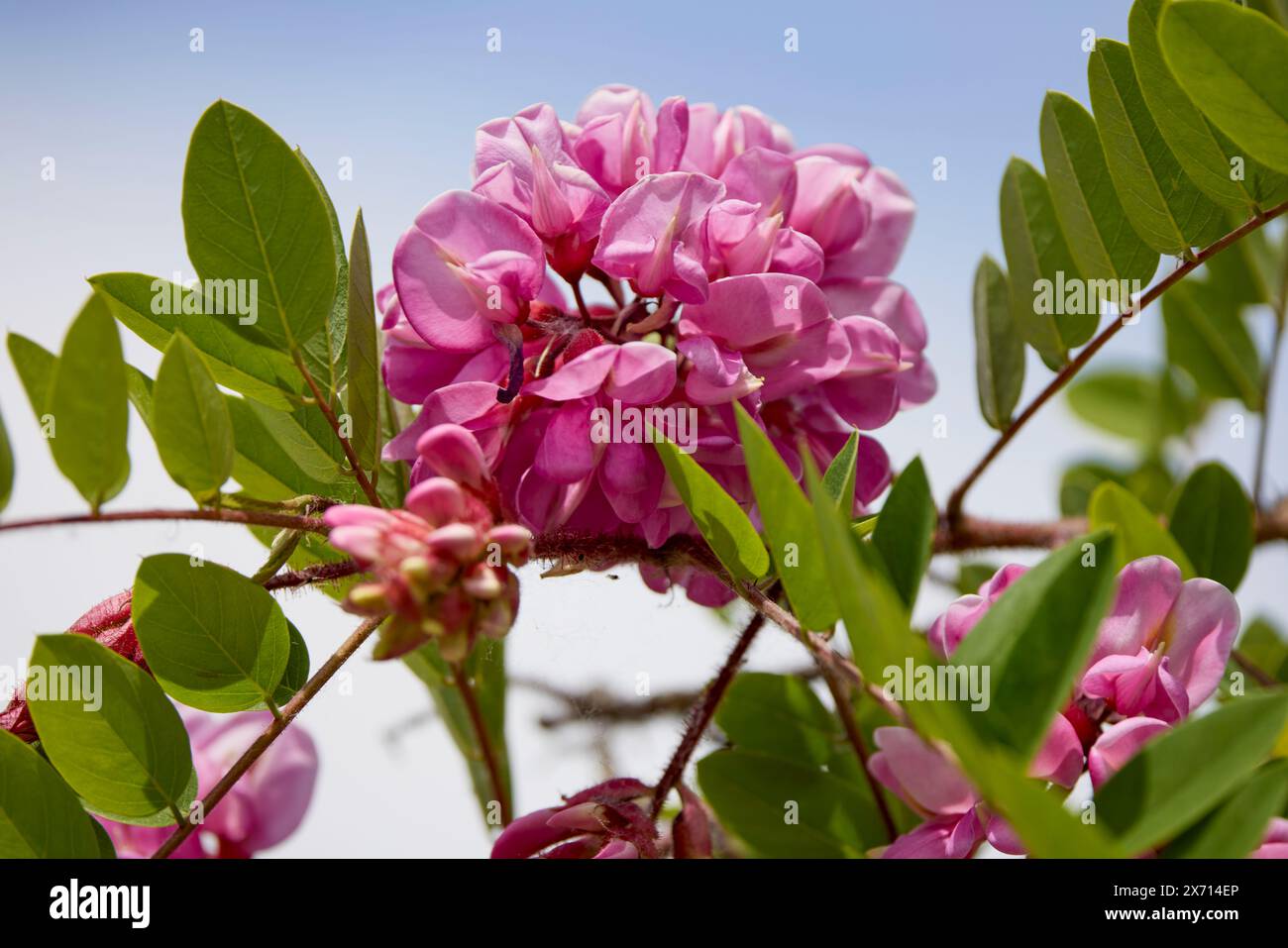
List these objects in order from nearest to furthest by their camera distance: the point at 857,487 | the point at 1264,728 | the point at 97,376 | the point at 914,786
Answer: the point at 1264,728
the point at 97,376
the point at 914,786
the point at 857,487

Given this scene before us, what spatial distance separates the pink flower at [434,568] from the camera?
2.02ft

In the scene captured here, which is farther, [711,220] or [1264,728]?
[711,220]

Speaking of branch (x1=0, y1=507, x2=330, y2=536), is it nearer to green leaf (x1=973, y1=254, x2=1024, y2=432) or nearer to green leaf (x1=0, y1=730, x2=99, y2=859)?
green leaf (x1=0, y1=730, x2=99, y2=859)

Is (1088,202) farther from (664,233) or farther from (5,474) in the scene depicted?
(5,474)

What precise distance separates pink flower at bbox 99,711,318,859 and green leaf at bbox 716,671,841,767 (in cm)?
49

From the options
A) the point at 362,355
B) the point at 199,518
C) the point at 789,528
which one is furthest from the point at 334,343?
the point at 789,528

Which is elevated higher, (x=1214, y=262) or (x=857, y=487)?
(x=1214, y=262)

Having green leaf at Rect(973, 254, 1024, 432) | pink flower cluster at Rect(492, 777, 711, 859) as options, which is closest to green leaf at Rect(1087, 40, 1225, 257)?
green leaf at Rect(973, 254, 1024, 432)

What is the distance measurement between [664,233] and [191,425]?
363 mm

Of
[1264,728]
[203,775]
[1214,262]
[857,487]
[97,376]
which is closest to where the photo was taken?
[1264,728]

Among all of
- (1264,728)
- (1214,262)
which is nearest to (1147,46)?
(1264,728)

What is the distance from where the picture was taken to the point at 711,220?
87cm

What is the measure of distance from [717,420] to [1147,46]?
437 millimetres
